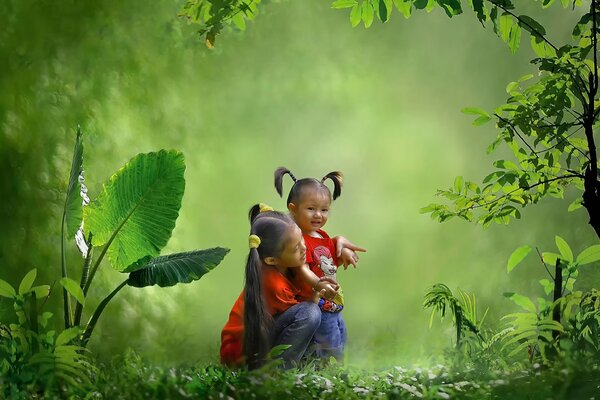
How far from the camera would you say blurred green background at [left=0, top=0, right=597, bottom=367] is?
426 cm

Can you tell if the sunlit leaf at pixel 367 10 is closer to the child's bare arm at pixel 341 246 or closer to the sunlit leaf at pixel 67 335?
the child's bare arm at pixel 341 246

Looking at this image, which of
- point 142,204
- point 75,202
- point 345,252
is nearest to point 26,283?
point 75,202

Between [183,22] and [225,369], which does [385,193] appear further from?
[225,369]

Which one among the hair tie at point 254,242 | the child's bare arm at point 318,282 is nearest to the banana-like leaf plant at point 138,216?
the hair tie at point 254,242

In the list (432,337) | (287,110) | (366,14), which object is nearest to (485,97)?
(287,110)

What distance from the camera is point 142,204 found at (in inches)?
127

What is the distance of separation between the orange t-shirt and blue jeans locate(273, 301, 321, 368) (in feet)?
0.14

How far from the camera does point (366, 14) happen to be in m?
2.51

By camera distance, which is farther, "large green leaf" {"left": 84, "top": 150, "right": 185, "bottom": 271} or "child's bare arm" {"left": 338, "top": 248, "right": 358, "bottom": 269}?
"child's bare arm" {"left": 338, "top": 248, "right": 358, "bottom": 269}

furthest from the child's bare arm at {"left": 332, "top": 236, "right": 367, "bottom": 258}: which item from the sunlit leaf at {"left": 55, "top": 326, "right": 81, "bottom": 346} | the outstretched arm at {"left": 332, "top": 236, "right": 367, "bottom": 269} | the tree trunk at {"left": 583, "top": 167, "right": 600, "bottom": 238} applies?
the sunlit leaf at {"left": 55, "top": 326, "right": 81, "bottom": 346}

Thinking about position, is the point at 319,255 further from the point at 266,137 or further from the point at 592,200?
the point at 266,137

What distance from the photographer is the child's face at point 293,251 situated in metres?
3.05

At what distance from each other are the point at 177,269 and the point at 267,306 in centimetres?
42

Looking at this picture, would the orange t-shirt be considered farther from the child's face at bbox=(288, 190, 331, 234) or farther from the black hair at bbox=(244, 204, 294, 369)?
the child's face at bbox=(288, 190, 331, 234)
